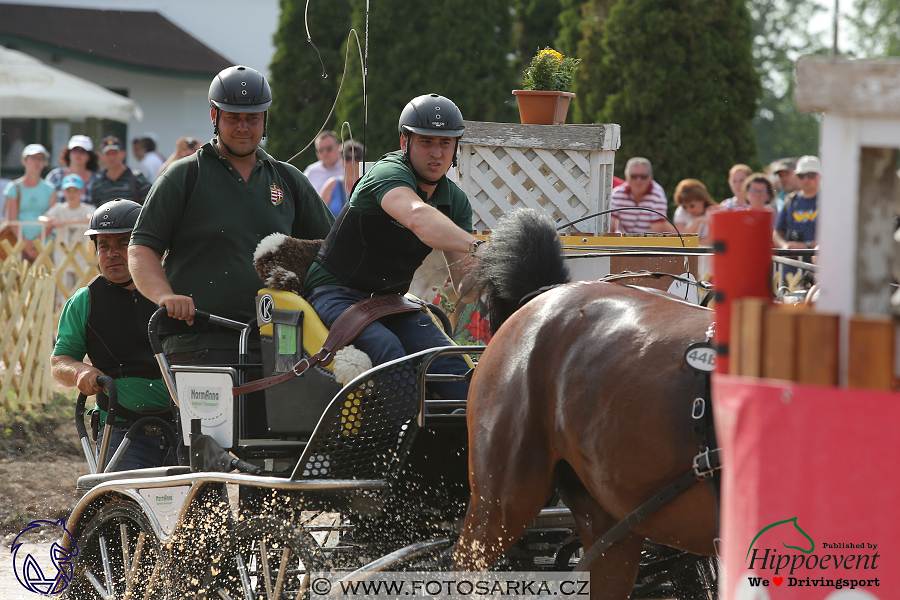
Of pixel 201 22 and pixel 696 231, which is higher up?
pixel 201 22

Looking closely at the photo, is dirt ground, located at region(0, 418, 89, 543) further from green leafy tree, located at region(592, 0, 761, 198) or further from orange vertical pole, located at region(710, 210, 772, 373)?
green leafy tree, located at region(592, 0, 761, 198)

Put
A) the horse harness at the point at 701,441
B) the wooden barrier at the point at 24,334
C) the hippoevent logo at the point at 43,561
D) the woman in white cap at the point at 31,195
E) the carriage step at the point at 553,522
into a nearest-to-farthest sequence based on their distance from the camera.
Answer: the horse harness at the point at 701,441, the carriage step at the point at 553,522, the hippoevent logo at the point at 43,561, the wooden barrier at the point at 24,334, the woman in white cap at the point at 31,195

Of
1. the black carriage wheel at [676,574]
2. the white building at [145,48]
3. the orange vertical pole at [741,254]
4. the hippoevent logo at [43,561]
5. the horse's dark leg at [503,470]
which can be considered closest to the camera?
the orange vertical pole at [741,254]

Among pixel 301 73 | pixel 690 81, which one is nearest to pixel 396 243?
pixel 690 81

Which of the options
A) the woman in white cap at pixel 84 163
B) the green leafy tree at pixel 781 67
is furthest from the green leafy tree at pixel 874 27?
the woman in white cap at pixel 84 163

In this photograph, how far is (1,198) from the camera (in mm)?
16406

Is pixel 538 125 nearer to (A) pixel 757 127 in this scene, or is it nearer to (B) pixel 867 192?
(B) pixel 867 192

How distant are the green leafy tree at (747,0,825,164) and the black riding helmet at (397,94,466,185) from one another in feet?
131

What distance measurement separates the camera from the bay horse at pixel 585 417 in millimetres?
2740

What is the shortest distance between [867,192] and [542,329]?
1543 mm

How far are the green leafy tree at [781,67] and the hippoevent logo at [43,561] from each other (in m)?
39.5

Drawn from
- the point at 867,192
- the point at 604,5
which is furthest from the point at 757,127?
the point at 867,192

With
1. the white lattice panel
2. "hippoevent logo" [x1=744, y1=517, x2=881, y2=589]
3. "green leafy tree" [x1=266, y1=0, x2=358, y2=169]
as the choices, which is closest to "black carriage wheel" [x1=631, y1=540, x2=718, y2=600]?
"hippoevent logo" [x1=744, y1=517, x2=881, y2=589]

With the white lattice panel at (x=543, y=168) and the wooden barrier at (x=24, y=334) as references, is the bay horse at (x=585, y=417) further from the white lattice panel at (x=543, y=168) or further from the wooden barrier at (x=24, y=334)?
the wooden barrier at (x=24, y=334)
